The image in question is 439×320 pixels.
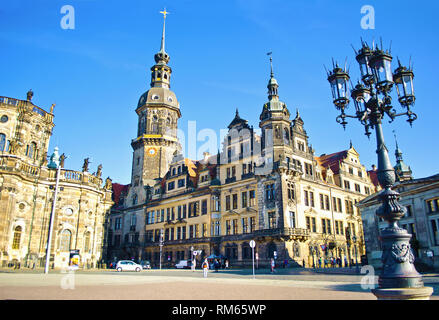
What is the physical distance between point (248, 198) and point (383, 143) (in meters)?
36.8

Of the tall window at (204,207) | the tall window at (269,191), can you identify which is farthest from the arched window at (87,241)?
the tall window at (269,191)

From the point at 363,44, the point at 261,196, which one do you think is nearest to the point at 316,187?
the point at 261,196

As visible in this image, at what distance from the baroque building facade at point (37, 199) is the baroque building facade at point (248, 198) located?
1000cm

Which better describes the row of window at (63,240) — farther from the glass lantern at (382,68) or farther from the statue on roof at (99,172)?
the glass lantern at (382,68)

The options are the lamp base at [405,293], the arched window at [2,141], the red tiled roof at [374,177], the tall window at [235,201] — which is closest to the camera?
the lamp base at [405,293]

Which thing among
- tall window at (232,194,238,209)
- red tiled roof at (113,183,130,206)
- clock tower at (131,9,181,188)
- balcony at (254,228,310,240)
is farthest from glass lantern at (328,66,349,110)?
red tiled roof at (113,183,130,206)

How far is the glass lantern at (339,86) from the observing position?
502 inches

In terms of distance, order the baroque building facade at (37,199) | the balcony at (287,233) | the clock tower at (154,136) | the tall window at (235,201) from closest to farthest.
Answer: the baroque building facade at (37,199)
the balcony at (287,233)
the tall window at (235,201)
the clock tower at (154,136)

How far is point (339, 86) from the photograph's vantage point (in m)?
12.9

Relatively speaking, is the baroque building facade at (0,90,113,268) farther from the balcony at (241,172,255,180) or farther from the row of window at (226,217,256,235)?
the balcony at (241,172,255,180)

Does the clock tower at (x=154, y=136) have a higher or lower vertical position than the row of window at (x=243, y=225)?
higher

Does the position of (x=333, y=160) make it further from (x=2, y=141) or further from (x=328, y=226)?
(x=2, y=141)

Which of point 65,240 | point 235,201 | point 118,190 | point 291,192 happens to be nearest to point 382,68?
point 291,192
